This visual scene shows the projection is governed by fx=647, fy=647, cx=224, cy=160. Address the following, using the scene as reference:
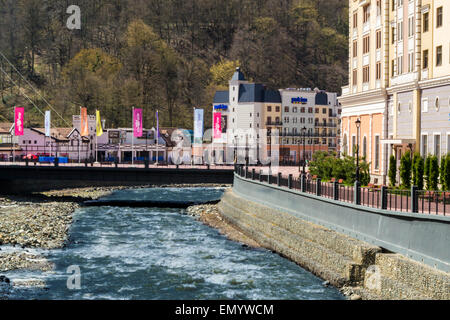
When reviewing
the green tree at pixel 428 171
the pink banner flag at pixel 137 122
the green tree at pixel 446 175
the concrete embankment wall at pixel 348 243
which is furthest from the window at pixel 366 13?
the pink banner flag at pixel 137 122

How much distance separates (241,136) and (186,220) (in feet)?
228

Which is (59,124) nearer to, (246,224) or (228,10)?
(228,10)

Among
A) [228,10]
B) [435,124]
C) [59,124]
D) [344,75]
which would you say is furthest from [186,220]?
[228,10]

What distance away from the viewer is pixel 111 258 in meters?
37.9

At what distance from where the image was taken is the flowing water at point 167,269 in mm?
29281

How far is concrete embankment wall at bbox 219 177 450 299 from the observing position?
24.2m

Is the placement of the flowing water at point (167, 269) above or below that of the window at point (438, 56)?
below

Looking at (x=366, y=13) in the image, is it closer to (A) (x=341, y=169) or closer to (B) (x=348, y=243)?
(A) (x=341, y=169)

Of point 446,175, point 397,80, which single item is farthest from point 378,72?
point 446,175

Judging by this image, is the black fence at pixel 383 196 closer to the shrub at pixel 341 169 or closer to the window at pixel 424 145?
the shrub at pixel 341 169

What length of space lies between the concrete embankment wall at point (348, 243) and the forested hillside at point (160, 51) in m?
92.4

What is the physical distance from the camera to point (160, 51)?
147375 mm

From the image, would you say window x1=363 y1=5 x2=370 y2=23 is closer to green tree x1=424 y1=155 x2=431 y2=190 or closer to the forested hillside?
green tree x1=424 y1=155 x2=431 y2=190

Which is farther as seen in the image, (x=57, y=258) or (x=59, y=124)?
(x=59, y=124)
